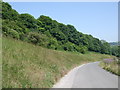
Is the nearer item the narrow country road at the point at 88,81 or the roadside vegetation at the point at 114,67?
the narrow country road at the point at 88,81

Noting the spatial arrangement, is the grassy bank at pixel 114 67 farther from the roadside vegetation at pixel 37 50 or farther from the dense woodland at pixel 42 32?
the dense woodland at pixel 42 32

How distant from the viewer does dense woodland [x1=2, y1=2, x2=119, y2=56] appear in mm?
47969

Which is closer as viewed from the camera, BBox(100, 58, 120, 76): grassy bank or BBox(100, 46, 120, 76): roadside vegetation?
BBox(100, 58, 120, 76): grassy bank

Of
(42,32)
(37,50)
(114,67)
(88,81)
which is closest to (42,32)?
(42,32)

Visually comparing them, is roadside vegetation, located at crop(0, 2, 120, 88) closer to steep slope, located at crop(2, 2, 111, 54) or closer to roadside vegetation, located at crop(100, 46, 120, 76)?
steep slope, located at crop(2, 2, 111, 54)

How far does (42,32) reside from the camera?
73.2m

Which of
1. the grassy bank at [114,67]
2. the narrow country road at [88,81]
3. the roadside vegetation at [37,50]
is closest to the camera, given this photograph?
the roadside vegetation at [37,50]

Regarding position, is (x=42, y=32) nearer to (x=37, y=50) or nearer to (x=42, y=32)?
(x=42, y=32)

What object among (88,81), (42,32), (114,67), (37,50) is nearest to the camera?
(88,81)

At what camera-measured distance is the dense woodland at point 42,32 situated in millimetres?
47969

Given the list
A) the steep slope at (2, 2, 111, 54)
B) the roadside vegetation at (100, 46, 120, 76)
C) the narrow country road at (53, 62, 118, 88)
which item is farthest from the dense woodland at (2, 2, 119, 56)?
the narrow country road at (53, 62, 118, 88)

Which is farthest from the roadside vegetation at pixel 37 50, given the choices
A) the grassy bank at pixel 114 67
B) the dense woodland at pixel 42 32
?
the grassy bank at pixel 114 67

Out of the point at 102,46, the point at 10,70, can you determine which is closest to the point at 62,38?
the point at 102,46

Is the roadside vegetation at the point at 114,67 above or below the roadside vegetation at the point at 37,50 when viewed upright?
below
